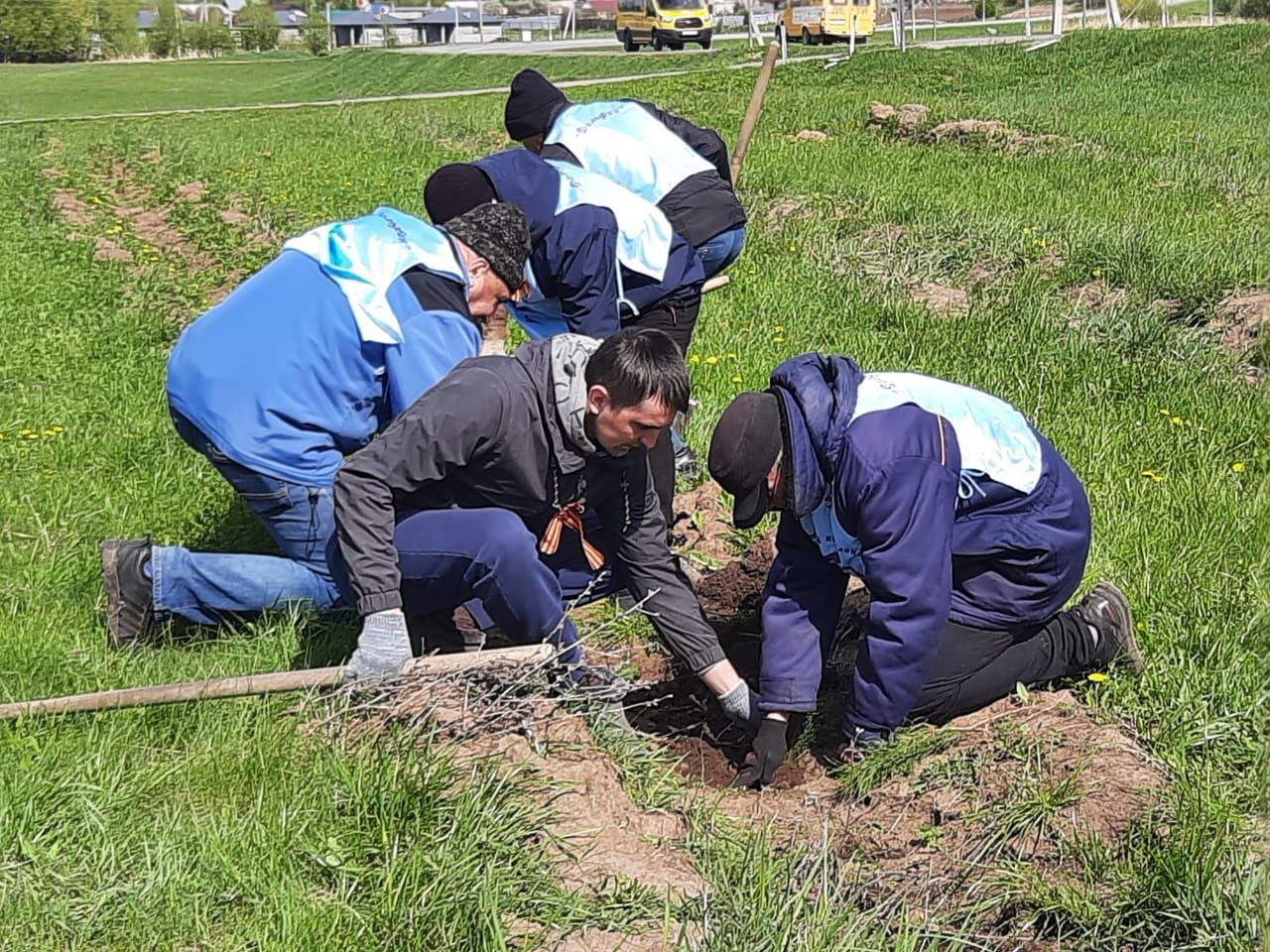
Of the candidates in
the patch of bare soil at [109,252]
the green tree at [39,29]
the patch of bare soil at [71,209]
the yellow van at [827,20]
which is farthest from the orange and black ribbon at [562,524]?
the green tree at [39,29]

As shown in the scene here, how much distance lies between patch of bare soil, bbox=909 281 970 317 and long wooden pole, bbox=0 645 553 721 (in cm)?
463

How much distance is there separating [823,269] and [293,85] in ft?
109

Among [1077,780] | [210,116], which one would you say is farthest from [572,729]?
[210,116]

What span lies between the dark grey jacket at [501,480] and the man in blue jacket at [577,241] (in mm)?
824

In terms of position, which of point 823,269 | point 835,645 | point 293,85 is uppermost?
point 293,85

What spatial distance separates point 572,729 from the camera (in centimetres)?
334

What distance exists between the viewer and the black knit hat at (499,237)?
3592 millimetres

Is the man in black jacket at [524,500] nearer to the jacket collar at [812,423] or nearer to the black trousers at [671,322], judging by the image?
→ the jacket collar at [812,423]

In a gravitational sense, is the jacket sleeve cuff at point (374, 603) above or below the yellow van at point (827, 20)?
below

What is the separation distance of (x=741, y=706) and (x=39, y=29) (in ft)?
187

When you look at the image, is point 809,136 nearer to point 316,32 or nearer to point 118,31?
point 316,32

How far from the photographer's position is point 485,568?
11.4 feet

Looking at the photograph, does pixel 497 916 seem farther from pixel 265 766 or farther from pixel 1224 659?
pixel 1224 659

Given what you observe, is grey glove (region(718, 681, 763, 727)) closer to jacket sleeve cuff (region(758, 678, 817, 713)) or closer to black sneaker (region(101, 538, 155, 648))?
jacket sleeve cuff (region(758, 678, 817, 713))
